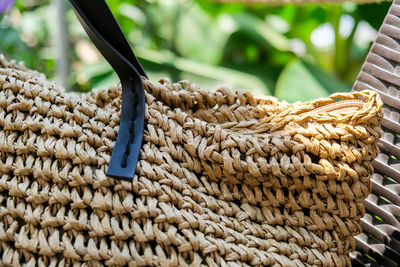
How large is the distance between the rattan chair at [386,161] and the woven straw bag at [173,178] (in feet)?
0.24

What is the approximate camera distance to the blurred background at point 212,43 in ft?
5.14

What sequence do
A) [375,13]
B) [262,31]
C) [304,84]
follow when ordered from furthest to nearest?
[262,31] → [375,13] → [304,84]

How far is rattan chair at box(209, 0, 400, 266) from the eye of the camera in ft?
1.83

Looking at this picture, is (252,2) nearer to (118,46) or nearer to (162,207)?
(118,46)

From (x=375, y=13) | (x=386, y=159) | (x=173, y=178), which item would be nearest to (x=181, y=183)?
(x=173, y=178)

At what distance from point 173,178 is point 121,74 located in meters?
0.15

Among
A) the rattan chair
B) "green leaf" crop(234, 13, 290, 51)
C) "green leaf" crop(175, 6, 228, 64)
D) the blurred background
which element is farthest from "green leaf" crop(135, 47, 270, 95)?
the rattan chair

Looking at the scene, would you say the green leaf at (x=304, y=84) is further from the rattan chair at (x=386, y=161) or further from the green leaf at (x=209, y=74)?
the rattan chair at (x=386, y=161)

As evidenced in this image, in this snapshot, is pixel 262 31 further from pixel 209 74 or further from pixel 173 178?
pixel 173 178

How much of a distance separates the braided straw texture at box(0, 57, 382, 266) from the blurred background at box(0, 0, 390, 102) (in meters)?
0.76

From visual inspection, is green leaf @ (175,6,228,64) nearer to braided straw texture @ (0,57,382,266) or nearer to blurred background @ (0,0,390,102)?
blurred background @ (0,0,390,102)

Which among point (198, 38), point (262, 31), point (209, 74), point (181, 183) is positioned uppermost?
point (262, 31)

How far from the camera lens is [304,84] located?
1273 millimetres

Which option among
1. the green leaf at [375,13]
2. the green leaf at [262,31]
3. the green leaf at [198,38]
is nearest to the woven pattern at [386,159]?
the green leaf at [375,13]
